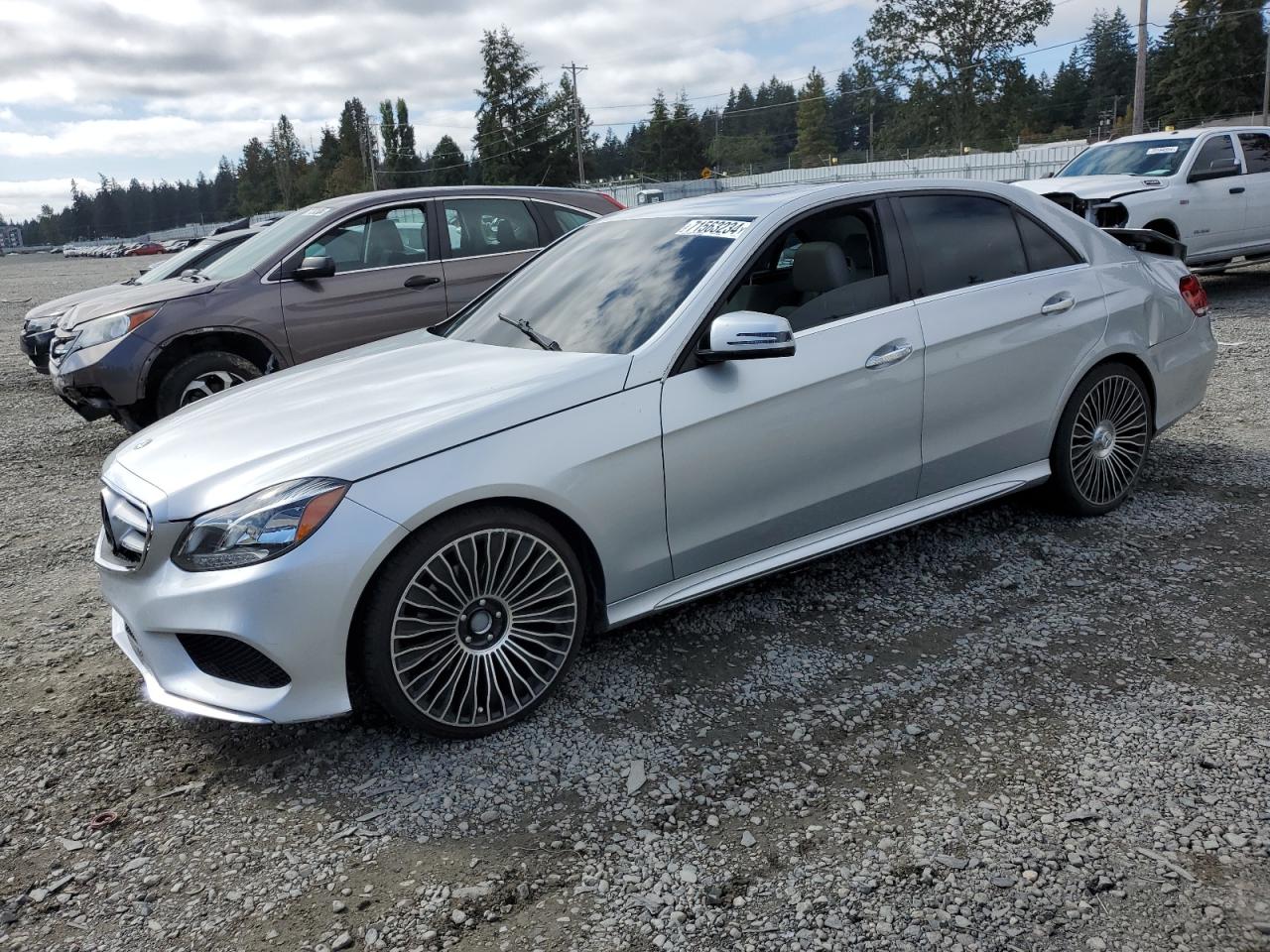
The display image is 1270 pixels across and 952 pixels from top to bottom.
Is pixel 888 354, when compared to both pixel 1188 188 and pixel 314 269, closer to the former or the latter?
pixel 314 269

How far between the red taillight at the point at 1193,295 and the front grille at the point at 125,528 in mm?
4789

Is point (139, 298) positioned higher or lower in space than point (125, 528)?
higher

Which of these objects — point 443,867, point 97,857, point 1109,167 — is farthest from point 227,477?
point 1109,167

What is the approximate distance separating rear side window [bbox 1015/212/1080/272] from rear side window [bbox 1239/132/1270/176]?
9.10 m

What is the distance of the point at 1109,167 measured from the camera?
1198cm

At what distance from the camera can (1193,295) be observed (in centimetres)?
512

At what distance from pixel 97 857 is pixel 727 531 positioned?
7.19 ft

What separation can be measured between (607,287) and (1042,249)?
2.07m

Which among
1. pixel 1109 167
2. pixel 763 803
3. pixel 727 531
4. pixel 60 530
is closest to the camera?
pixel 763 803

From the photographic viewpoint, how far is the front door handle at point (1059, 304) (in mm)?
4488

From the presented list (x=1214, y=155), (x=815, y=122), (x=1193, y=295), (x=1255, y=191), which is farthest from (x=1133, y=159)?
(x=815, y=122)

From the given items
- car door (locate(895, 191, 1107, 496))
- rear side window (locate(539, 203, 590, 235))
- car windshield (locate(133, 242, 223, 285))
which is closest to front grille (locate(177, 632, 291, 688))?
car door (locate(895, 191, 1107, 496))

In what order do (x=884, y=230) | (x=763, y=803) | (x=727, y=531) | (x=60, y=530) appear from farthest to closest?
(x=60, y=530)
(x=884, y=230)
(x=727, y=531)
(x=763, y=803)

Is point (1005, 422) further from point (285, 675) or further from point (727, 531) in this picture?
point (285, 675)
